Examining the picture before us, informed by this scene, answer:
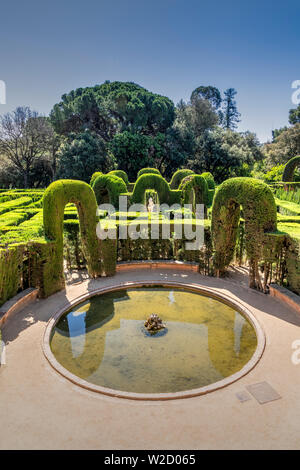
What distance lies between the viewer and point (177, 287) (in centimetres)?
946

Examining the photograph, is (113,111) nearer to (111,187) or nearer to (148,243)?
(111,187)

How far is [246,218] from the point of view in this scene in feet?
28.0

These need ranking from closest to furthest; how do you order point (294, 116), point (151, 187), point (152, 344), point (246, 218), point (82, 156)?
point (152, 344) → point (246, 218) → point (151, 187) → point (82, 156) → point (294, 116)

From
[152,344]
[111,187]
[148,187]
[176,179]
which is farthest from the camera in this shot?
[176,179]

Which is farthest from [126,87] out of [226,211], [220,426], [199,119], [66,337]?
[220,426]

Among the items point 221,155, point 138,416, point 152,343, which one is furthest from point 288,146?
point 138,416

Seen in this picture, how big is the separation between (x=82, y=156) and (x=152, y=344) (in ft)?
105

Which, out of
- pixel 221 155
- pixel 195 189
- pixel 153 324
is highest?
pixel 221 155

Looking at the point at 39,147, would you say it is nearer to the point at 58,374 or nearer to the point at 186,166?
the point at 186,166

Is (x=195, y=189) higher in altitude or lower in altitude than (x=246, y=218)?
higher

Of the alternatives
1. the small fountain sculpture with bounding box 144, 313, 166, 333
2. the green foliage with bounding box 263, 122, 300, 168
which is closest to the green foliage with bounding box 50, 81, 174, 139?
the green foliage with bounding box 263, 122, 300, 168

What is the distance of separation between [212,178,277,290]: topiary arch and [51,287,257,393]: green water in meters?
1.85

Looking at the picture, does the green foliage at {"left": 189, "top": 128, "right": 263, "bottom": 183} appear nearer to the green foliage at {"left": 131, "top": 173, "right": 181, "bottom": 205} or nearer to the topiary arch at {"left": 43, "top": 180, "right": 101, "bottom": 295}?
the green foliage at {"left": 131, "top": 173, "right": 181, "bottom": 205}

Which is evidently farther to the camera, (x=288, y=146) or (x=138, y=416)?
(x=288, y=146)
